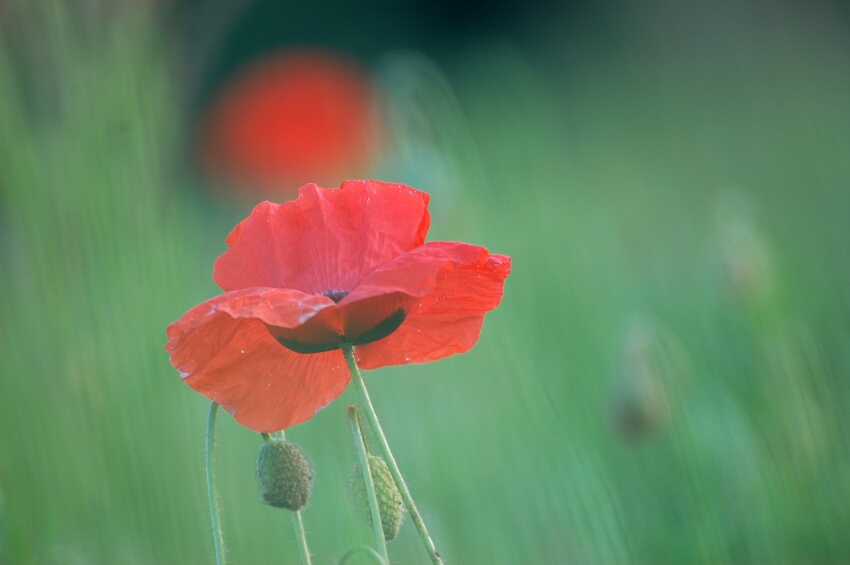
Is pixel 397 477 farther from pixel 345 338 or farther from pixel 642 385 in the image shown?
pixel 642 385

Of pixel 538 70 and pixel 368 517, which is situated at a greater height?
pixel 538 70

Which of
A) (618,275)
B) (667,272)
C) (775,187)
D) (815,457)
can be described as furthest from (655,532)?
(775,187)

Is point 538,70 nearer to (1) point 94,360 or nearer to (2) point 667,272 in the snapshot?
(2) point 667,272

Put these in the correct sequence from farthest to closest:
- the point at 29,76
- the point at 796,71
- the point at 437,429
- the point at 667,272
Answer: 1. the point at 796,71
2. the point at 667,272
3. the point at 437,429
4. the point at 29,76

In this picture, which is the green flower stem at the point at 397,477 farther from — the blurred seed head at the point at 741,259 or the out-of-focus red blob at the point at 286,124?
the out-of-focus red blob at the point at 286,124

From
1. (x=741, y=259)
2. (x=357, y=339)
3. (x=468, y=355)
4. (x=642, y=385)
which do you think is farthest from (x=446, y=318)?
(x=468, y=355)

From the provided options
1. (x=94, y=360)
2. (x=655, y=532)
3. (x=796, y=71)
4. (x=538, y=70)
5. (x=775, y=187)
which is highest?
(x=538, y=70)
